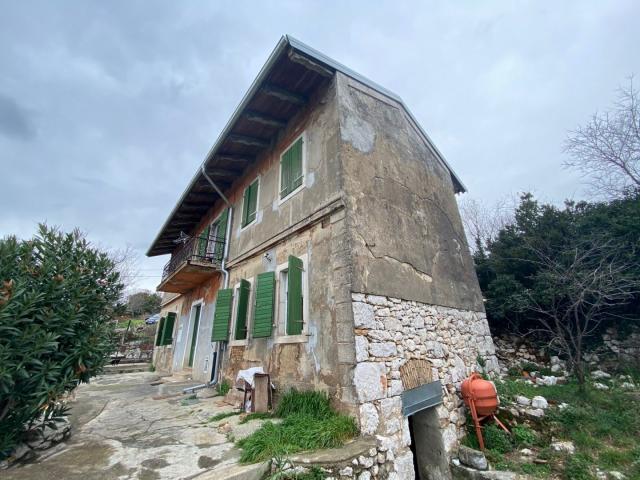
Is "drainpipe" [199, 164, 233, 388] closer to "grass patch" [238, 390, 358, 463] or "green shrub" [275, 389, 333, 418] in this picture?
"green shrub" [275, 389, 333, 418]

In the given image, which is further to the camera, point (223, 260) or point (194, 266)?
point (223, 260)

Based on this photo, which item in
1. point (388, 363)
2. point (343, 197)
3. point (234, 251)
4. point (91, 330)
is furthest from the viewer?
point (234, 251)

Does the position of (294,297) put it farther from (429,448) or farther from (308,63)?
→ (308,63)

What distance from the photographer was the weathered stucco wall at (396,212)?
4887 mm

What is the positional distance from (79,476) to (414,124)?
29.8 ft

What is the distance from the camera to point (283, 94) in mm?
6156

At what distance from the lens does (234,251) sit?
8.16m

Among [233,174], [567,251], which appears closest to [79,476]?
[233,174]

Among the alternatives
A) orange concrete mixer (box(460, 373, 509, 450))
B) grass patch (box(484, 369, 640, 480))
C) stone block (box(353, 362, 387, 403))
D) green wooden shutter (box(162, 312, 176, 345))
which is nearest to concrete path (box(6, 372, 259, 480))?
stone block (box(353, 362, 387, 403))

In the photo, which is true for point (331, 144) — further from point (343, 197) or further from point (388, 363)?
point (388, 363)

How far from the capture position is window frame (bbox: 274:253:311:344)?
4.88 meters

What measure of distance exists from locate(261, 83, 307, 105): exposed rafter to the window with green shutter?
0.82 metres

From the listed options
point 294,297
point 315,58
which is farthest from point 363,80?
point 294,297

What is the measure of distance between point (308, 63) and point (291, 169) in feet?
6.82
